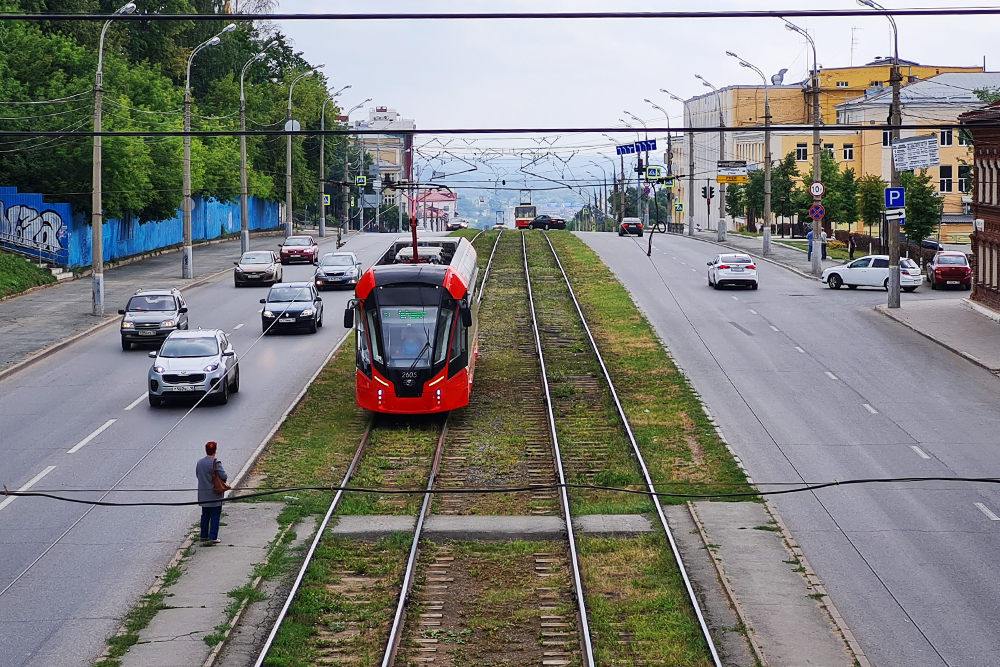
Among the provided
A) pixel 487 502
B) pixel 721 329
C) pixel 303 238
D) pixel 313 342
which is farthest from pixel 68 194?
pixel 487 502

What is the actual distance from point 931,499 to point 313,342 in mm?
21519

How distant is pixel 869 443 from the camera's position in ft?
76.9

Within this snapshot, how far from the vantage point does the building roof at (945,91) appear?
315 feet

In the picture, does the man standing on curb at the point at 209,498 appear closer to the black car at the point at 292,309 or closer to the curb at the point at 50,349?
the curb at the point at 50,349

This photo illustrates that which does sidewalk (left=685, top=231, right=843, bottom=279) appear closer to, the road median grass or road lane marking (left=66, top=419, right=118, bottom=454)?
the road median grass

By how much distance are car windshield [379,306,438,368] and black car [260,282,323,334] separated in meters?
13.2

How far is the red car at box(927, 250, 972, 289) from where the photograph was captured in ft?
166

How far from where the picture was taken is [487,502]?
63.8ft

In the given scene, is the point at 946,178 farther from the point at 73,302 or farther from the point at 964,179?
the point at 73,302

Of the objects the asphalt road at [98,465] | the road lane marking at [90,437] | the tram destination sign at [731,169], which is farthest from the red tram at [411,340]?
the tram destination sign at [731,169]

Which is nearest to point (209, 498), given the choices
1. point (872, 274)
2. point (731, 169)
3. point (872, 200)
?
point (872, 274)

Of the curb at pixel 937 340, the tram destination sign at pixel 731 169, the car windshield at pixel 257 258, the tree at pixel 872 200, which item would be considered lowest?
the curb at pixel 937 340

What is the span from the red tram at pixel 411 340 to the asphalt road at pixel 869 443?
5.61m

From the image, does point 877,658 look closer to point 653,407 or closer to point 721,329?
point 653,407
